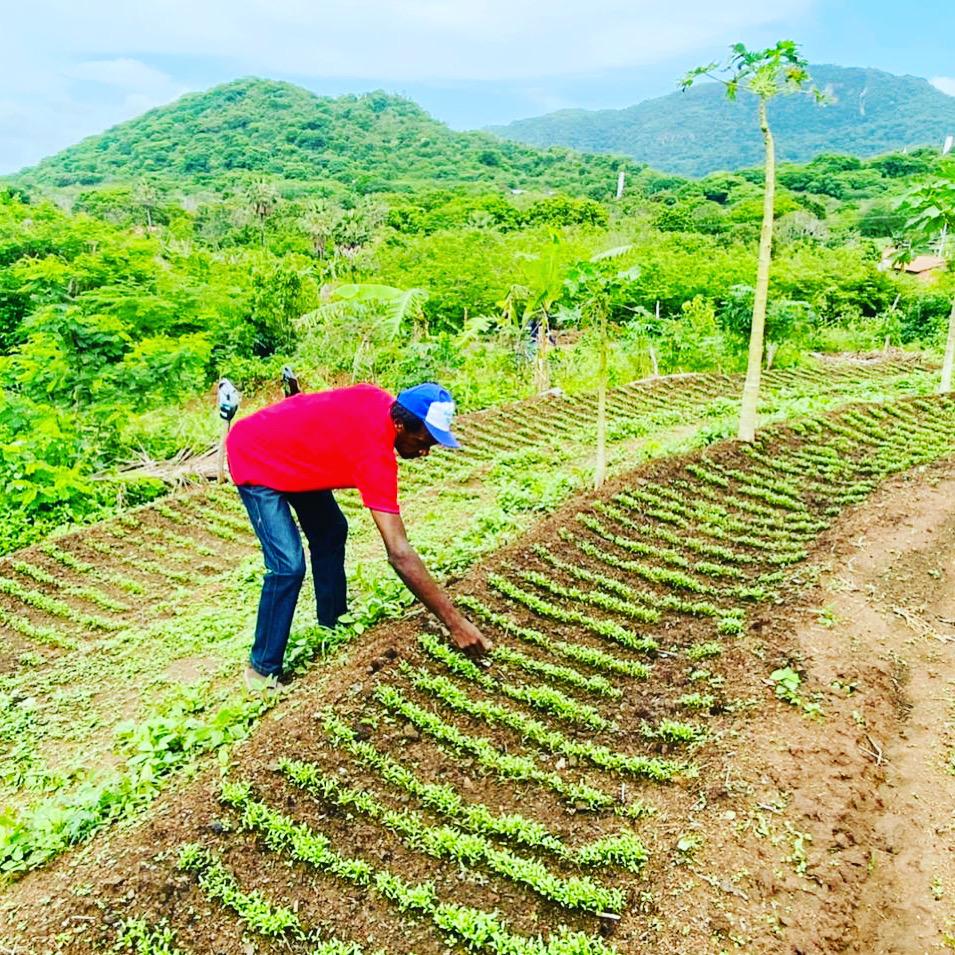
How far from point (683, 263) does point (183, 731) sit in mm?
24197

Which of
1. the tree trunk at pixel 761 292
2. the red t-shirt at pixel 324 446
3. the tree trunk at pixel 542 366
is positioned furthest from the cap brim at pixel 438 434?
the tree trunk at pixel 542 366

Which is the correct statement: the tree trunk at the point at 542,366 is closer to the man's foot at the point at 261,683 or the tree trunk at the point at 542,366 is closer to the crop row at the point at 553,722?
the crop row at the point at 553,722

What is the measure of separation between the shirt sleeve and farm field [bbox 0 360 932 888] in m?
1.33


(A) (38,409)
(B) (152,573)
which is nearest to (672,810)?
(B) (152,573)

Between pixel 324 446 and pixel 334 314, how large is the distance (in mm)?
12647

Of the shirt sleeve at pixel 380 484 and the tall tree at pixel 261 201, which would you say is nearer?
the shirt sleeve at pixel 380 484

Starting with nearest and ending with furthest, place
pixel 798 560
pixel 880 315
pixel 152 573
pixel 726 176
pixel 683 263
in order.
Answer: pixel 798 560 → pixel 152 573 → pixel 880 315 → pixel 683 263 → pixel 726 176

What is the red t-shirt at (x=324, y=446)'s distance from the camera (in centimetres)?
334

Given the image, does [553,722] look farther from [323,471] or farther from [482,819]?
[323,471]

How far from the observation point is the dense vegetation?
9.28 metres

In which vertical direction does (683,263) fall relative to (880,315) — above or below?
above

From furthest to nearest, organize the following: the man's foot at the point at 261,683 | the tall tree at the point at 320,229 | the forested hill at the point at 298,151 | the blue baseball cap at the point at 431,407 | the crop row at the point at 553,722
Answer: the forested hill at the point at 298,151, the tall tree at the point at 320,229, the man's foot at the point at 261,683, the blue baseball cap at the point at 431,407, the crop row at the point at 553,722

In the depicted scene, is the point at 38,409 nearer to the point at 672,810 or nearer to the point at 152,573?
the point at 152,573

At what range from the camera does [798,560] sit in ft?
18.0
